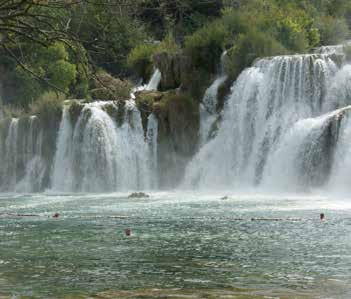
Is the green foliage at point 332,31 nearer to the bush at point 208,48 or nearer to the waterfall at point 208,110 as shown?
the bush at point 208,48

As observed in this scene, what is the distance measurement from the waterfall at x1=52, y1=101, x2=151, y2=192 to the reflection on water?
31.4 ft

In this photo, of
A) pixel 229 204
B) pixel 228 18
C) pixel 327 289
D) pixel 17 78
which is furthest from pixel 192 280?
pixel 17 78

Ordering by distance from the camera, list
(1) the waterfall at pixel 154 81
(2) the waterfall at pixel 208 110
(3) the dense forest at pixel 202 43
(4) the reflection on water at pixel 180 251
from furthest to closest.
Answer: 1. (1) the waterfall at pixel 154 81
2. (3) the dense forest at pixel 202 43
3. (2) the waterfall at pixel 208 110
4. (4) the reflection on water at pixel 180 251

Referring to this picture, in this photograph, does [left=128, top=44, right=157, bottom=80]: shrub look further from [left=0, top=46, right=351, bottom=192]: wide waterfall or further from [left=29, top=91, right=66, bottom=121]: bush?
[left=29, top=91, right=66, bottom=121]: bush

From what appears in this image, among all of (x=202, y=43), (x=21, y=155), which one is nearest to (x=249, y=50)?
(x=202, y=43)

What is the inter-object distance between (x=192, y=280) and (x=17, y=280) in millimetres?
2725

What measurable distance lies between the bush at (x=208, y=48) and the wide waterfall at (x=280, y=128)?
121 inches

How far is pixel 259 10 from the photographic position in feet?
129

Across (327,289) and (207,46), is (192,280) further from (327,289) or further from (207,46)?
(207,46)

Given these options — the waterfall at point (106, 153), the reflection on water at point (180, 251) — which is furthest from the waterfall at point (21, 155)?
the reflection on water at point (180, 251)

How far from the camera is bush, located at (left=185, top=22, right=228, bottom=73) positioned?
35.9 metres

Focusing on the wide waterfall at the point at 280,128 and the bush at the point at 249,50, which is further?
the bush at the point at 249,50

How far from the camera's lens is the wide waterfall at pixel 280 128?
27750mm

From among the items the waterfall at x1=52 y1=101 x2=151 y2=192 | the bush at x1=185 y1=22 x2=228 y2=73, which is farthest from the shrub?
the waterfall at x1=52 y1=101 x2=151 y2=192
